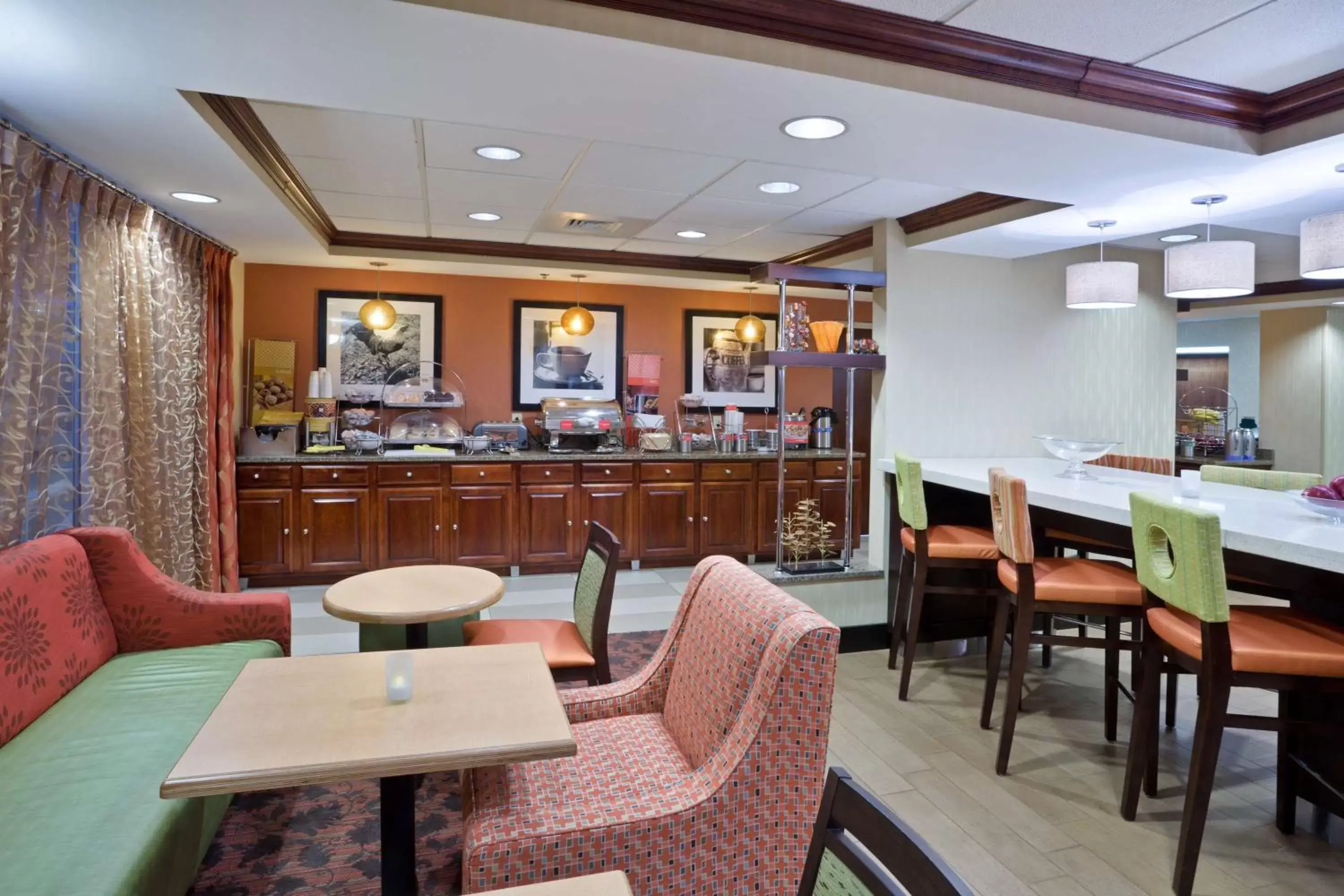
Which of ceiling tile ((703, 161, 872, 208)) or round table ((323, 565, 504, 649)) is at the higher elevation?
ceiling tile ((703, 161, 872, 208))

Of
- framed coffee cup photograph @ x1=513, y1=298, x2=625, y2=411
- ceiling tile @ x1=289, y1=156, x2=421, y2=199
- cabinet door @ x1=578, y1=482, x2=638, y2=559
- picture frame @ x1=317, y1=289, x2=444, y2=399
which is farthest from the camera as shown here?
framed coffee cup photograph @ x1=513, y1=298, x2=625, y2=411

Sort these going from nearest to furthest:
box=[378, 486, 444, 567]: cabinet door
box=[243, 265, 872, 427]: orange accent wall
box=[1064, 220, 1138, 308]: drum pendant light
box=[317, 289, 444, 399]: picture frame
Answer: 1. box=[1064, 220, 1138, 308]: drum pendant light
2. box=[378, 486, 444, 567]: cabinet door
3. box=[243, 265, 872, 427]: orange accent wall
4. box=[317, 289, 444, 399]: picture frame

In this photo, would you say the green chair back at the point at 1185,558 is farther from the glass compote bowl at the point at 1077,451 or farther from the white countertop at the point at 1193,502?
the glass compote bowl at the point at 1077,451

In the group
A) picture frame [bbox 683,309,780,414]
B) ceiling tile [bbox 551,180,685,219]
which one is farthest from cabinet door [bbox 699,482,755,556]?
ceiling tile [bbox 551,180,685,219]

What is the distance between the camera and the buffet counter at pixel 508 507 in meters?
5.26

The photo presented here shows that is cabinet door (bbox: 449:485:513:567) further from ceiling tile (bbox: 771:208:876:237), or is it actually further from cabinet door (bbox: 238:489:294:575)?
ceiling tile (bbox: 771:208:876:237)

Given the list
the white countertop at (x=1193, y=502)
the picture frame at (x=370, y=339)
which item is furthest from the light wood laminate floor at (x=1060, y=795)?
the picture frame at (x=370, y=339)

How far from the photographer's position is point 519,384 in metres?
6.52

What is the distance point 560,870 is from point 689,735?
495 mm

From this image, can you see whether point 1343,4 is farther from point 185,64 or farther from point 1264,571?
point 185,64

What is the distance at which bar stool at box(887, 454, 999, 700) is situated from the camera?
11.5ft

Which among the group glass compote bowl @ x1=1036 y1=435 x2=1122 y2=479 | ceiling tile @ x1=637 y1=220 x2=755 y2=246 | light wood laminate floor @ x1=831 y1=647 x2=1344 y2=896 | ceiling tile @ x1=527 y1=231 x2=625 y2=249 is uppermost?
ceiling tile @ x1=527 y1=231 x2=625 y2=249

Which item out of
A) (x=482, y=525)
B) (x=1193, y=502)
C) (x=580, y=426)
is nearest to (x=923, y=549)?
(x=1193, y=502)

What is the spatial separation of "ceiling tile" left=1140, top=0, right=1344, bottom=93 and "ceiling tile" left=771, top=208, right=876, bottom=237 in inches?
83.0
